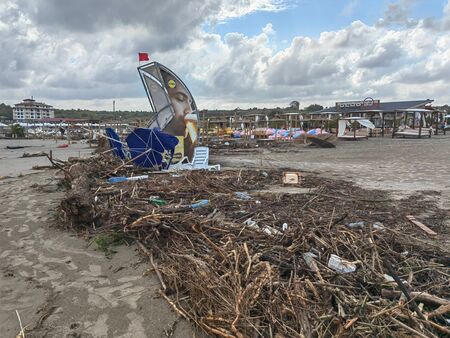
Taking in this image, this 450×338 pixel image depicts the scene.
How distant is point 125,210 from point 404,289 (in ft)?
14.2

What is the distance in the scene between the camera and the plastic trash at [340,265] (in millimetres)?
3811

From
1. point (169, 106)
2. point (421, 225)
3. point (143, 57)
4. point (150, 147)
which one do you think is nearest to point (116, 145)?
point (150, 147)

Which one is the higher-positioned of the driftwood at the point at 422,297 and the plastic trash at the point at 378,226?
the plastic trash at the point at 378,226

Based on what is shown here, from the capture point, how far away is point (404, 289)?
3217 millimetres

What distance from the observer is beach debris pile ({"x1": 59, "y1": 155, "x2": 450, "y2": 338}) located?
9.93ft

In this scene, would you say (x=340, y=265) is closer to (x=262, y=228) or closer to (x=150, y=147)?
(x=262, y=228)

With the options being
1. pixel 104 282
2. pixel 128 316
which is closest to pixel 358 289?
pixel 128 316

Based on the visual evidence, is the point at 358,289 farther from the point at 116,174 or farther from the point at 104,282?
the point at 116,174

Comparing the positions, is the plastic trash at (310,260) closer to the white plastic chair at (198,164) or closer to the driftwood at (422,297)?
the driftwood at (422,297)

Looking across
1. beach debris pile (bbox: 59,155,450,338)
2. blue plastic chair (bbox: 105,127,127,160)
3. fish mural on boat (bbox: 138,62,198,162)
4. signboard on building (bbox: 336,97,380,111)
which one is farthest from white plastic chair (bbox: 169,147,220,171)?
signboard on building (bbox: 336,97,380,111)

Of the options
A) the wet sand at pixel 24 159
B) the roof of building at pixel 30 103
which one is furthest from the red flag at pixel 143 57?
the roof of building at pixel 30 103

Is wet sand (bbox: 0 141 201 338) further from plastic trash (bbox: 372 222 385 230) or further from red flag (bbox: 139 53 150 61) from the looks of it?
red flag (bbox: 139 53 150 61)

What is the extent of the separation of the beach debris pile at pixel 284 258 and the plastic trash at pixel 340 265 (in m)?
0.01

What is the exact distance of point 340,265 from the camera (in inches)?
152
